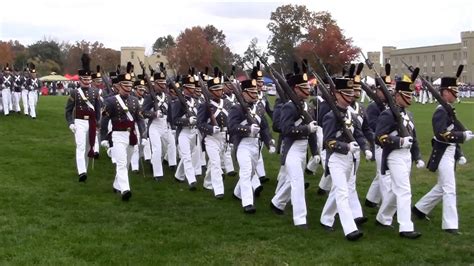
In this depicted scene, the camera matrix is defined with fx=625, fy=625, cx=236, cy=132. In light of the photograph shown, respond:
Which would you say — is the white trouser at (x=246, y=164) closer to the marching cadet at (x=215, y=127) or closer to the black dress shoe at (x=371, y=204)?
the marching cadet at (x=215, y=127)

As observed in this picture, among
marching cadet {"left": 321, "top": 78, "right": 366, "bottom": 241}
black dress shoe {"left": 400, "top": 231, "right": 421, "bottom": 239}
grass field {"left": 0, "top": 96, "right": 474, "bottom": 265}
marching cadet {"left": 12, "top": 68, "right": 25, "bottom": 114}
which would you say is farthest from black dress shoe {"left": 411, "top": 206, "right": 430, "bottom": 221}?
marching cadet {"left": 12, "top": 68, "right": 25, "bottom": 114}

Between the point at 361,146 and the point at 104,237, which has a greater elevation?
the point at 361,146

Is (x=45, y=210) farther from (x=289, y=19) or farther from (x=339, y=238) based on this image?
(x=289, y=19)

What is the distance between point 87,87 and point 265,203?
4.74m

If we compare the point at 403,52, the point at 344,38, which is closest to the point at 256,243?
the point at 344,38

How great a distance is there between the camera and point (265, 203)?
1118 cm

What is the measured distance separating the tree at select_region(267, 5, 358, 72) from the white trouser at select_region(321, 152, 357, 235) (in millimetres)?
52704

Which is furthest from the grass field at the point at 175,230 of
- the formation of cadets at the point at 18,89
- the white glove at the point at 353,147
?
the formation of cadets at the point at 18,89

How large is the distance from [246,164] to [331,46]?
186ft

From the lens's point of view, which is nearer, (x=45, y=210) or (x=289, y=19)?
(x=45, y=210)

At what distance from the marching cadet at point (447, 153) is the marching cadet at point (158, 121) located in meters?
5.94

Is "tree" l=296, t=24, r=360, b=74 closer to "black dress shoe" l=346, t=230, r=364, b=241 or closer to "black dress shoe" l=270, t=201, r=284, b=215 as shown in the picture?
"black dress shoe" l=270, t=201, r=284, b=215

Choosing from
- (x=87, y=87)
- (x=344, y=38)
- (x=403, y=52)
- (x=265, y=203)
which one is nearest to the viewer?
(x=265, y=203)

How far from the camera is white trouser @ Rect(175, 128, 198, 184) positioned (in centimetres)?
1241
